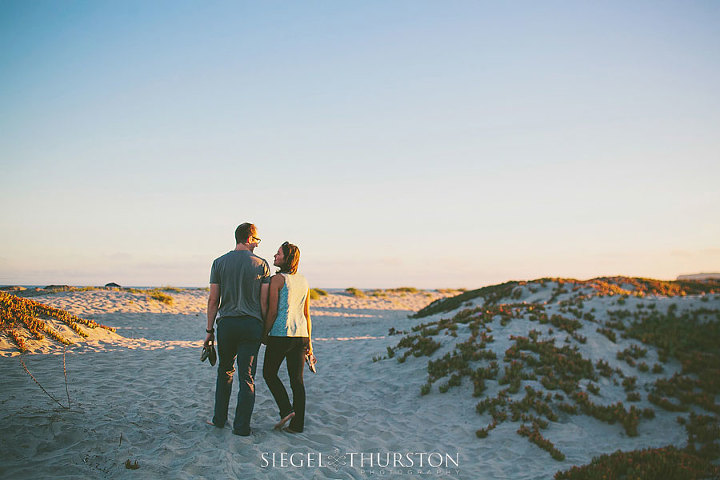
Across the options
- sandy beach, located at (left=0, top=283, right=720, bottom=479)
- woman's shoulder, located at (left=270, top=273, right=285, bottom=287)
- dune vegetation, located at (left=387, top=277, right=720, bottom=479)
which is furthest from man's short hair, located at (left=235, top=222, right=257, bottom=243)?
dune vegetation, located at (left=387, top=277, right=720, bottom=479)

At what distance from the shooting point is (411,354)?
43.2ft

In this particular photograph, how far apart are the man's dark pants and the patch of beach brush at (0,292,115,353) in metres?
9.49

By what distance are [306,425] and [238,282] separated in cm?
360

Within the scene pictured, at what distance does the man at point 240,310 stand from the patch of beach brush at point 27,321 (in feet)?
31.7

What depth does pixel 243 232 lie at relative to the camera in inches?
263

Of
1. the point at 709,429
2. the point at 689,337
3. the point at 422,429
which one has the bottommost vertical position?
the point at 422,429

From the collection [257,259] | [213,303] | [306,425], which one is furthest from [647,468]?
[213,303]

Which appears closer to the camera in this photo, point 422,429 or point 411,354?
point 422,429

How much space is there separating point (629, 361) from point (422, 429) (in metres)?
6.26

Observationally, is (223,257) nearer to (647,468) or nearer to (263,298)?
(263,298)

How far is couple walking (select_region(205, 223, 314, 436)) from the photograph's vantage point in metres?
6.38

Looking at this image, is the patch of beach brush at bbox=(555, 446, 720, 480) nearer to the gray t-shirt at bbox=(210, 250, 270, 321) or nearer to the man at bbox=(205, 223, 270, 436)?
the man at bbox=(205, 223, 270, 436)

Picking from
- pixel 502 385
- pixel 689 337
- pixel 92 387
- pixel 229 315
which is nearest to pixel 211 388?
pixel 92 387

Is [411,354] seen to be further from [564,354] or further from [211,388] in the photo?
[211,388]
